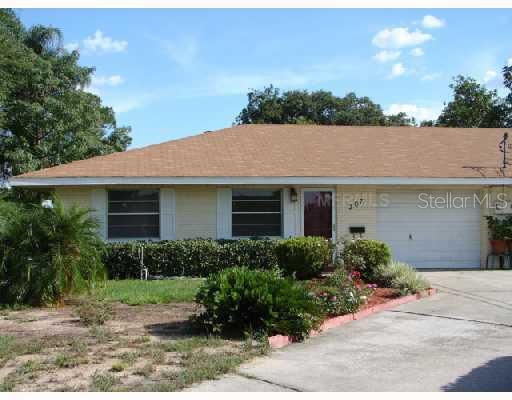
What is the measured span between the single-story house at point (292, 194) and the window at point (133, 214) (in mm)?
26

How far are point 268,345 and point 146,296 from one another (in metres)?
4.30

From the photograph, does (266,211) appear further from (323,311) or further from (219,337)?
(219,337)

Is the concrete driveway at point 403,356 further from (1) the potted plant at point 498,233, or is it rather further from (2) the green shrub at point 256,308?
(1) the potted plant at point 498,233

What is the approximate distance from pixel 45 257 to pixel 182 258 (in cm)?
439

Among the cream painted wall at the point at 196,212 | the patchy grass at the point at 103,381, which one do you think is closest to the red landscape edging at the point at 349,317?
the patchy grass at the point at 103,381

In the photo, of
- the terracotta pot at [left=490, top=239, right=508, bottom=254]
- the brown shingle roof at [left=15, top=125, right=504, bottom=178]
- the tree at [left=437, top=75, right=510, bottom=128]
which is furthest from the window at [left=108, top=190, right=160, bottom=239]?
the tree at [left=437, top=75, right=510, bottom=128]

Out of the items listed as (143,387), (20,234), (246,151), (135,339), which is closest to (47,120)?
(246,151)

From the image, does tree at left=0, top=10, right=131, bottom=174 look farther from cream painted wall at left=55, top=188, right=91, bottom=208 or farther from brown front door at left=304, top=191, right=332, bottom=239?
brown front door at left=304, top=191, right=332, bottom=239

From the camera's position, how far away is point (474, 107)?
32.8 m

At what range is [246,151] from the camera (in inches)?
664

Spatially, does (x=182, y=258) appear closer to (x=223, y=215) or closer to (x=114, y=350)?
(x=223, y=215)

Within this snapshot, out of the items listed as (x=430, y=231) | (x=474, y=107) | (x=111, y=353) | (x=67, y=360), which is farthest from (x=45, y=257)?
(x=474, y=107)

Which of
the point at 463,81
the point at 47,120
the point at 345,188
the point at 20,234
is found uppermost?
the point at 463,81

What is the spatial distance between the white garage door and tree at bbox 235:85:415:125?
27.4 meters
